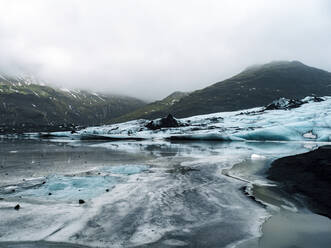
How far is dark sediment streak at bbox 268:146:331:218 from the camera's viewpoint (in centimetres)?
1275

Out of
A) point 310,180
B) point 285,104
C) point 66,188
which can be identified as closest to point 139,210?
point 66,188

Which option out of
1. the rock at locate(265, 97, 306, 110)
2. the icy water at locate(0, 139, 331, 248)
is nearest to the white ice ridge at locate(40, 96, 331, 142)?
the rock at locate(265, 97, 306, 110)

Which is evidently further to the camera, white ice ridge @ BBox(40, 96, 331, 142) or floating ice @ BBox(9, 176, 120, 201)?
white ice ridge @ BBox(40, 96, 331, 142)

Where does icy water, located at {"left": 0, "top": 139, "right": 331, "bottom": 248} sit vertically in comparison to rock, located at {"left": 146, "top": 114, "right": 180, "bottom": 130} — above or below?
below

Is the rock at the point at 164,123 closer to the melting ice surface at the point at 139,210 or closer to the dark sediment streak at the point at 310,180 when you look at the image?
the dark sediment streak at the point at 310,180

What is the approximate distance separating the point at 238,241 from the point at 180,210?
3.53 metres

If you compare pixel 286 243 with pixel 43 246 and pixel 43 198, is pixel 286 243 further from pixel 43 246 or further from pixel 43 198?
pixel 43 198

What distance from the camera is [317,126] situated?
62.6m

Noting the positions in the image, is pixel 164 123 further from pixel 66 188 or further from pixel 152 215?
pixel 152 215

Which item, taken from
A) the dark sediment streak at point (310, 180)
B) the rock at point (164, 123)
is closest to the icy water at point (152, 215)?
the dark sediment streak at point (310, 180)

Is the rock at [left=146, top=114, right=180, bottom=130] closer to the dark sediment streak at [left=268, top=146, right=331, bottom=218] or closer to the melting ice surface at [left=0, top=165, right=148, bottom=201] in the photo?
the dark sediment streak at [left=268, top=146, right=331, bottom=218]

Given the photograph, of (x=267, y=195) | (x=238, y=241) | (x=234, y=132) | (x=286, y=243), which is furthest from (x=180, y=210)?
(x=234, y=132)

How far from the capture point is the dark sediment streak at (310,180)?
12.8 meters

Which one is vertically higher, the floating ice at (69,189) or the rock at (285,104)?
the rock at (285,104)
